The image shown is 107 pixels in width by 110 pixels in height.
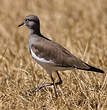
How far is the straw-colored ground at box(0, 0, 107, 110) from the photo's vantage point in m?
5.63

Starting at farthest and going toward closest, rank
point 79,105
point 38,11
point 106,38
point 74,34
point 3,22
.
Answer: point 38,11
point 3,22
point 74,34
point 106,38
point 79,105

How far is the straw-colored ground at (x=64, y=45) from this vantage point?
5.63 metres

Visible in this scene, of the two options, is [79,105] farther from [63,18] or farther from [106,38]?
[63,18]

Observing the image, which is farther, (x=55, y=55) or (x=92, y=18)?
(x=92, y=18)

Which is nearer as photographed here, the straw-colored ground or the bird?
the straw-colored ground

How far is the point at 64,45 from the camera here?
842cm

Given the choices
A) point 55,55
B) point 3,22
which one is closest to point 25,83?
point 55,55

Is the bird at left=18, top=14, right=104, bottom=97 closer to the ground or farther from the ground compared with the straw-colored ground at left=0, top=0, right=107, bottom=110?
farther from the ground

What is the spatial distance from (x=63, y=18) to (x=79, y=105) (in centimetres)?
477

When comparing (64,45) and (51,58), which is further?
(64,45)

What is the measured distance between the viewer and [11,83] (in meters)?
6.23

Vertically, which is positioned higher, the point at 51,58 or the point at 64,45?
the point at 51,58

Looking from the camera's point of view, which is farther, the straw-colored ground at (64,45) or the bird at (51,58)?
the bird at (51,58)

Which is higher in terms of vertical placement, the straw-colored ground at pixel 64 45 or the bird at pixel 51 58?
the bird at pixel 51 58
